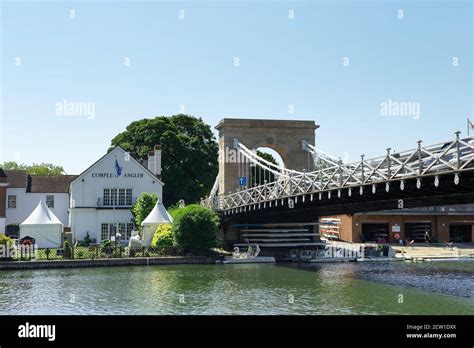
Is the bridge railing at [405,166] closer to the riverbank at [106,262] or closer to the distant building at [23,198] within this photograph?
the riverbank at [106,262]

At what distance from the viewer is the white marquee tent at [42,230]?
41000 millimetres

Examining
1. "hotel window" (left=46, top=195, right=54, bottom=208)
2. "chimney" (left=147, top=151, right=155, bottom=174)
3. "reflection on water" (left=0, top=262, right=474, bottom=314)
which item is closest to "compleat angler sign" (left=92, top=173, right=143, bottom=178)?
"chimney" (left=147, top=151, right=155, bottom=174)

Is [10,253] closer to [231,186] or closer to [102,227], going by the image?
[102,227]

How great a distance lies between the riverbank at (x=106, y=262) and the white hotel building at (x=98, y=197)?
10.6 meters

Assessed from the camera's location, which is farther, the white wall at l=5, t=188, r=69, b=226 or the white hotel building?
the white wall at l=5, t=188, r=69, b=226

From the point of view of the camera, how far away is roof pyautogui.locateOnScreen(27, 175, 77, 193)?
176 feet

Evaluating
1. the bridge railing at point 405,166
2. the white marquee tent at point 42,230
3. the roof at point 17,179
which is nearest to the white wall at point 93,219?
the white marquee tent at point 42,230

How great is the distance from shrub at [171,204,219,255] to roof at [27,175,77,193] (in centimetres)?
1735

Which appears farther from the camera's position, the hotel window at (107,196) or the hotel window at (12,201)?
the hotel window at (12,201)

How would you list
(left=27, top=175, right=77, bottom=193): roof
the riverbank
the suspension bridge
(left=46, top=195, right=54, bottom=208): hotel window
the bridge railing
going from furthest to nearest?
(left=27, top=175, right=77, bottom=193): roof → (left=46, top=195, right=54, bottom=208): hotel window → the riverbank → the suspension bridge → the bridge railing

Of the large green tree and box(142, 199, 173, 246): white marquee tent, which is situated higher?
the large green tree

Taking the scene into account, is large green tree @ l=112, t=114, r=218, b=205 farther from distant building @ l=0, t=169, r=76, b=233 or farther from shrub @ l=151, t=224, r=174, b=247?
shrub @ l=151, t=224, r=174, b=247

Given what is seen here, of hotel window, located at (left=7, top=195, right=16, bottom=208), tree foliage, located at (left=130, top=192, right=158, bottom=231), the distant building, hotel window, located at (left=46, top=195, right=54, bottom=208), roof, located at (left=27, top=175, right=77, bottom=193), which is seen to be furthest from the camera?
roof, located at (left=27, top=175, right=77, bottom=193)
